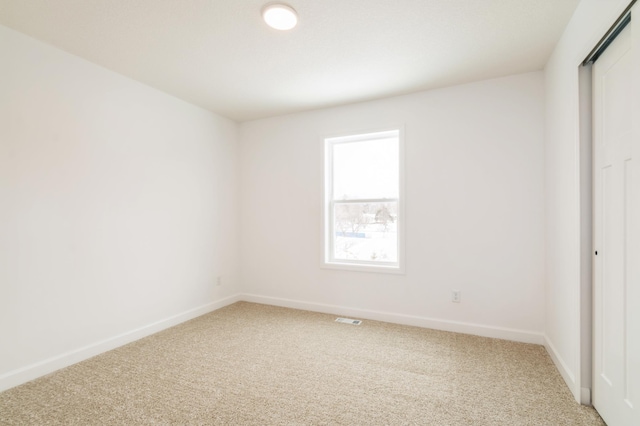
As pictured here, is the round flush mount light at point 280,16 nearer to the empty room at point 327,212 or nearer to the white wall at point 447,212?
the empty room at point 327,212

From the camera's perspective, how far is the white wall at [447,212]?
2898 millimetres

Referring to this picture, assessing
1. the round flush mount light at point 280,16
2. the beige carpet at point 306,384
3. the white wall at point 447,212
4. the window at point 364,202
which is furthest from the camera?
the window at point 364,202

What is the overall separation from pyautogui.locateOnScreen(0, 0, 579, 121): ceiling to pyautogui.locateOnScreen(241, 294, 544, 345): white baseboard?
97.8 inches

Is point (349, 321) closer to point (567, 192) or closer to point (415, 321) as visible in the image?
point (415, 321)

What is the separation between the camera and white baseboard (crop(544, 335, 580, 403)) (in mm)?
1970

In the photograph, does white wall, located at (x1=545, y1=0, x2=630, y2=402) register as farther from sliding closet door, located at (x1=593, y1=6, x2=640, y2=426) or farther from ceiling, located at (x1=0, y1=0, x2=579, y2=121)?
ceiling, located at (x1=0, y1=0, x2=579, y2=121)

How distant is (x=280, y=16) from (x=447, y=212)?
2397 millimetres

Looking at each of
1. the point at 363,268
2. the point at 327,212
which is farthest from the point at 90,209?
the point at 363,268

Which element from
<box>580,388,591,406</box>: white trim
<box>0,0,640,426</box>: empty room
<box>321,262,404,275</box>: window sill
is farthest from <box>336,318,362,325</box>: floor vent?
<box>580,388,591,406</box>: white trim

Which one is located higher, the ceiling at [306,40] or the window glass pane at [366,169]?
the ceiling at [306,40]

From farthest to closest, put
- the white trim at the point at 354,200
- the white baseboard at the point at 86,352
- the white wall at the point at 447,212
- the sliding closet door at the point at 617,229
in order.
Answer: the white trim at the point at 354,200, the white wall at the point at 447,212, the white baseboard at the point at 86,352, the sliding closet door at the point at 617,229

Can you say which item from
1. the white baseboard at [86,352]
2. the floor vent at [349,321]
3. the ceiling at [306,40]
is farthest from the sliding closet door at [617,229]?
the white baseboard at [86,352]

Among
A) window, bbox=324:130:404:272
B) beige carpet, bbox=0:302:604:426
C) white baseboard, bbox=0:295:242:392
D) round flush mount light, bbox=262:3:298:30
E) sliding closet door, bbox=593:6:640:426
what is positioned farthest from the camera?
window, bbox=324:130:404:272

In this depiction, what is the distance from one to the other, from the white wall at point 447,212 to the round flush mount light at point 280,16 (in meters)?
1.70
